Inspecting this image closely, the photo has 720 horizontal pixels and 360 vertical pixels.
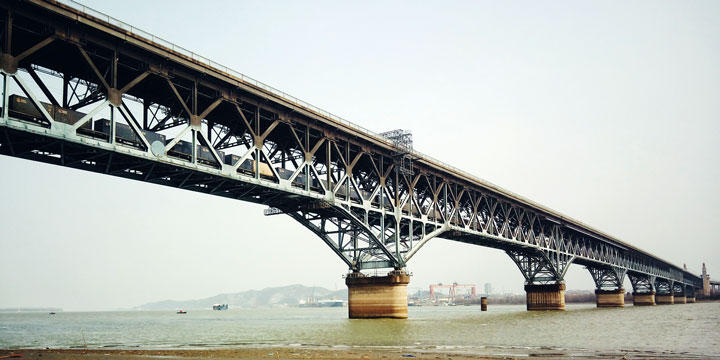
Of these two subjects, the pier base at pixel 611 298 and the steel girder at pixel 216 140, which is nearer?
the steel girder at pixel 216 140

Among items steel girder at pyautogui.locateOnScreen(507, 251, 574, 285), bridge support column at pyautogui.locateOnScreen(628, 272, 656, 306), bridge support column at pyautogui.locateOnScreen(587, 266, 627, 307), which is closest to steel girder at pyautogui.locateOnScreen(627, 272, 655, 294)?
bridge support column at pyautogui.locateOnScreen(628, 272, 656, 306)

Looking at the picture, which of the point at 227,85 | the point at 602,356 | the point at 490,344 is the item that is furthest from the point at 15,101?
the point at 602,356

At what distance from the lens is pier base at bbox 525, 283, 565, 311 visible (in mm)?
103000

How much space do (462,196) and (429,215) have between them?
12.4m

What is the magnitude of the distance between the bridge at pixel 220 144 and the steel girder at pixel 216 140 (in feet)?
0.31

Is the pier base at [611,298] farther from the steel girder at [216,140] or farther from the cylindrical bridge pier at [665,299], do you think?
the steel girder at [216,140]

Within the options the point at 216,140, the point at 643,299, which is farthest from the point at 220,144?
the point at 643,299

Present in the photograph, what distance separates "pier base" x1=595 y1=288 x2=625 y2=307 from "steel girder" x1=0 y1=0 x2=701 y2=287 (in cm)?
→ 7441

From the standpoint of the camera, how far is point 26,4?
29734 mm

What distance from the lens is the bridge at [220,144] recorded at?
3102 cm

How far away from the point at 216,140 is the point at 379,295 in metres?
24.4

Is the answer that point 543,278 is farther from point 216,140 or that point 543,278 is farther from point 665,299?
point 665,299

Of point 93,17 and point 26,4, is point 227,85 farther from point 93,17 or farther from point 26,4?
point 26,4

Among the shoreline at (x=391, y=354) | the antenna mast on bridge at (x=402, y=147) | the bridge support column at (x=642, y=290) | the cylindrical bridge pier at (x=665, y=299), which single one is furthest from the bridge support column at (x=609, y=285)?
the shoreline at (x=391, y=354)
